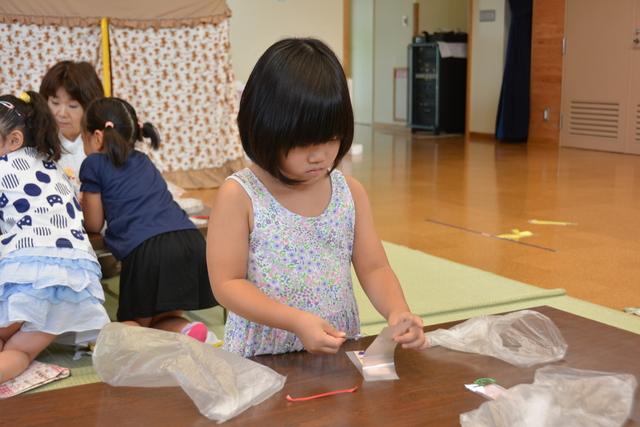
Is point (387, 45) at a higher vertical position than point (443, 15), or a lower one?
lower

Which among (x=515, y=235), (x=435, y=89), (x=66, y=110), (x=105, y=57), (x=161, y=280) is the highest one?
(x=105, y=57)

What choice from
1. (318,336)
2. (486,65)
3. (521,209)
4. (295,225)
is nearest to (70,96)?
(295,225)

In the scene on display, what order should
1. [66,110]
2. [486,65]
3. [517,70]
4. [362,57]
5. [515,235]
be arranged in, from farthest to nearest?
[362,57], [486,65], [517,70], [515,235], [66,110]

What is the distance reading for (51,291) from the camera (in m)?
2.11

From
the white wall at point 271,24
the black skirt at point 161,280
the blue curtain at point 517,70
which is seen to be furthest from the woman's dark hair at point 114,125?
the blue curtain at point 517,70

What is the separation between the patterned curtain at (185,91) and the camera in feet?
18.4

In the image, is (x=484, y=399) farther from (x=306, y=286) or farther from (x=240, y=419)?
(x=306, y=286)

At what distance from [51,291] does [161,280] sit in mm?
449

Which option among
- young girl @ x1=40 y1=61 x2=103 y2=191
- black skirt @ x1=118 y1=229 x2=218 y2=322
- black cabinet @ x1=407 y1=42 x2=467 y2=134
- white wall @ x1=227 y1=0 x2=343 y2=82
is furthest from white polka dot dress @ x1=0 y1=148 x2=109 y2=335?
black cabinet @ x1=407 y1=42 x2=467 y2=134

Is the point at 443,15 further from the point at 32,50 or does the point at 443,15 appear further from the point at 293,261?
the point at 293,261

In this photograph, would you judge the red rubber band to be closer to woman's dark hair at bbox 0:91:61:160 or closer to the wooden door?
woman's dark hair at bbox 0:91:61:160

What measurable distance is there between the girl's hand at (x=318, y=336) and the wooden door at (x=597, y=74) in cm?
705

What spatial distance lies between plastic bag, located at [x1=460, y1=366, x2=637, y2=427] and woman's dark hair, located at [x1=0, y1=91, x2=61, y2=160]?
1.59 meters

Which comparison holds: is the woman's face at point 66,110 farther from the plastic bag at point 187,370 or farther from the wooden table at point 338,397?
the wooden table at point 338,397
